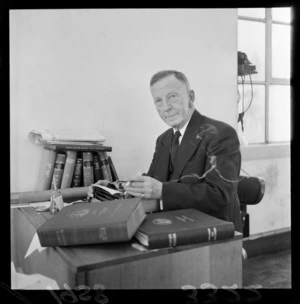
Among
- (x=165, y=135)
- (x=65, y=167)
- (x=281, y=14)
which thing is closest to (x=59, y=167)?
(x=65, y=167)

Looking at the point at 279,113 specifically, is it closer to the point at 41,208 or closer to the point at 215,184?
the point at 215,184

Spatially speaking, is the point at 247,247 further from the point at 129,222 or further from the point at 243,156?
the point at 129,222

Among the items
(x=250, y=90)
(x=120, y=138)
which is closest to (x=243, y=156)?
(x=250, y=90)

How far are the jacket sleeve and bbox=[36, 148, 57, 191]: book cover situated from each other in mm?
413

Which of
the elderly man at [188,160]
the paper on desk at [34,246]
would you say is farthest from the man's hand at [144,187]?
the paper on desk at [34,246]

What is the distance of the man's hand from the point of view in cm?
122

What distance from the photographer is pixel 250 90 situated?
141 cm

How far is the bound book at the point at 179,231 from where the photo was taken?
968mm

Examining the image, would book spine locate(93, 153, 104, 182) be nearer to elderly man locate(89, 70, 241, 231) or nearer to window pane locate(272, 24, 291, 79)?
elderly man locate(89, 70, 241, 231)

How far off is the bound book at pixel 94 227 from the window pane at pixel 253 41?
0.76 m

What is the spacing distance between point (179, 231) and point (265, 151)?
576mm

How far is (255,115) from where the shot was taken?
1.40 metres

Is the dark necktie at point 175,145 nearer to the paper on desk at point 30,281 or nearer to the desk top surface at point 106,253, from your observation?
the desk top surface at point 106,253
